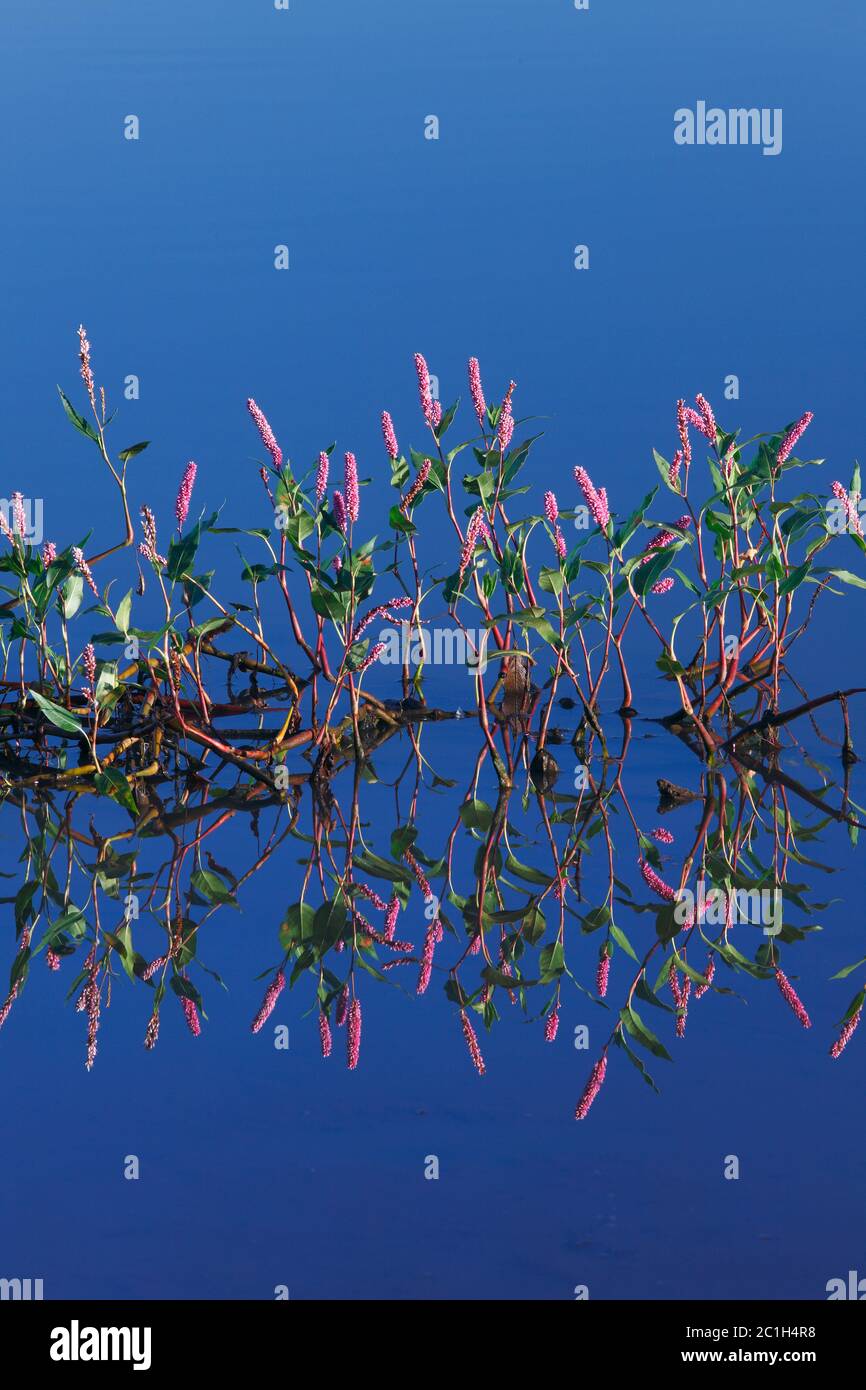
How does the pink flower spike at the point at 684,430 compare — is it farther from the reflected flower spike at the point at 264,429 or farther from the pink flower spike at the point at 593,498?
the reflected flower spike at the point at 264,429

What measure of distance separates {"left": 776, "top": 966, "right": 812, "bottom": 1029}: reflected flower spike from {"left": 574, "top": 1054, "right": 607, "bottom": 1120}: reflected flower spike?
42cm

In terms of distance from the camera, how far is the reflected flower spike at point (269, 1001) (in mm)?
3656

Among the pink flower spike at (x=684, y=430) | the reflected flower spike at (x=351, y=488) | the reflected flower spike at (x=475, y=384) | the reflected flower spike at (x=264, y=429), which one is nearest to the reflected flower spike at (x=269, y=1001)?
the reflected flower spike at (x=351, y=488)

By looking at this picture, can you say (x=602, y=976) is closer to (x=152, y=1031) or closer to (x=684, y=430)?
(x=152, y=1031)

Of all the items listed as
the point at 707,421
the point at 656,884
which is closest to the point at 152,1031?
the point at 656,884

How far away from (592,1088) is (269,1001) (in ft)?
2.38

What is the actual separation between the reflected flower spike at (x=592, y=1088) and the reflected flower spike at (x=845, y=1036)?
43 cm

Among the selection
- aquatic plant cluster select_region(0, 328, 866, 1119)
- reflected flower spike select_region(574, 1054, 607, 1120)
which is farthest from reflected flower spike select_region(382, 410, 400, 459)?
reflected flower spike select_region(574, 1054, 607, 1120)

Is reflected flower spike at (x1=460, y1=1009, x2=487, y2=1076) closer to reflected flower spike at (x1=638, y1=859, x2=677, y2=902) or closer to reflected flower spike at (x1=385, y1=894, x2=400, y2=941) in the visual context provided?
reflected flower spike at (x1=385, y1=894, x2=400, y2=941)

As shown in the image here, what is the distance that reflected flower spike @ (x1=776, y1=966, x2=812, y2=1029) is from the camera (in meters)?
3.63

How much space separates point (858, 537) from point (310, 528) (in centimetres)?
142

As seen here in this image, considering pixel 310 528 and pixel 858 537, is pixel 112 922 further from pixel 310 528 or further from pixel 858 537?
pixel 858 537

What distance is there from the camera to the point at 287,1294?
9.15 ft

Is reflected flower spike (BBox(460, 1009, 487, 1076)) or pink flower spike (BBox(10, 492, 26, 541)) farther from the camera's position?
pink flower spike (BBox(10, 492, 26, 541))
